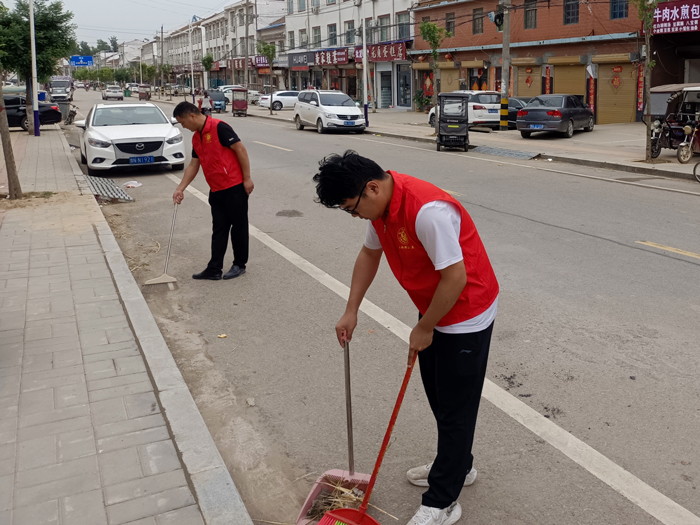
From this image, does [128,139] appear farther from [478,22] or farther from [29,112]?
[478,22]

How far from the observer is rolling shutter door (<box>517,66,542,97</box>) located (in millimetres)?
33844

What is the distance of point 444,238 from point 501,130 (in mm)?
26101

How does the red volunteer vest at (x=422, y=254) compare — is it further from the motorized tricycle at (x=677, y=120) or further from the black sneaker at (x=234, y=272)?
the motorized tricycle at (x=677, y=120)

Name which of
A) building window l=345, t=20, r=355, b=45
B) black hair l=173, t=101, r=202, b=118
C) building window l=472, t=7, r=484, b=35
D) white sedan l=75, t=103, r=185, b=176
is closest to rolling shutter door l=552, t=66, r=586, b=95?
building window l=472, t=7, r=484, b=35

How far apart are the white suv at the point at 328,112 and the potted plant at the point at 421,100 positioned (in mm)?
13991

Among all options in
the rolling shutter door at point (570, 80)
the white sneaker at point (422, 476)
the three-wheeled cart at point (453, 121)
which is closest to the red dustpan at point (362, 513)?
the white sneaker at point (422, 476)

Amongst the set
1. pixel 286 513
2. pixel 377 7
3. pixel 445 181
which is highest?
pixel 377 7

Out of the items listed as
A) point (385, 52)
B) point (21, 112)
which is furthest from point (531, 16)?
point (21, 112)

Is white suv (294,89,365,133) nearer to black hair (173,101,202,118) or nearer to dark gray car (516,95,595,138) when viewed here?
dark gray car (516,95,595,138)

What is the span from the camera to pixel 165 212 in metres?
11.0

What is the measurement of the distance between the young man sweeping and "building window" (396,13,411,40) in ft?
142

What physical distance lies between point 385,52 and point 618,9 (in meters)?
19.4

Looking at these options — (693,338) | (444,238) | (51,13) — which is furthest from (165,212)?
(51,13)

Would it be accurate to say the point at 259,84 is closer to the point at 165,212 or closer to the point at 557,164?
the point at 557,164
